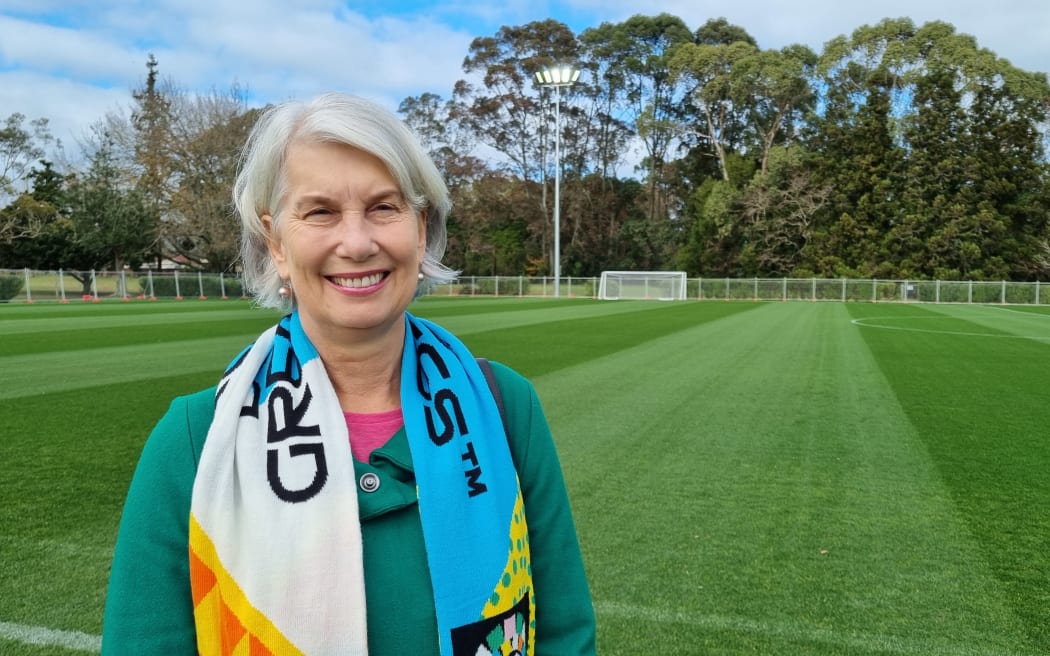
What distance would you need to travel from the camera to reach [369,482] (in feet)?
4.46

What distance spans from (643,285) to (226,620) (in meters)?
39.4

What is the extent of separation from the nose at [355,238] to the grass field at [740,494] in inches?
84.8

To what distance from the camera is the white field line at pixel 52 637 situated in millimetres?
2801

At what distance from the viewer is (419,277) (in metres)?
1.66

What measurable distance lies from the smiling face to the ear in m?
0.04

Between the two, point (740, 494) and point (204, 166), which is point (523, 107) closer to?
point (204, 166)

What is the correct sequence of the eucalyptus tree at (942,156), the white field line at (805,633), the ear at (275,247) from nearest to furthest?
1. the ear at (275,247)
2. the white field line at (805,633)
3. the eucalyptus tree at (942,156)

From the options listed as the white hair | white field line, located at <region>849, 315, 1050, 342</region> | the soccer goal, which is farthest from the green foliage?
the white hair

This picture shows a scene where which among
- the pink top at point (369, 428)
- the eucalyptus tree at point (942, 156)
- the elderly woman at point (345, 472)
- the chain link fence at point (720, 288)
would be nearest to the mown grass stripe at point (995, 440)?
the elderly woman at point (345, 472)

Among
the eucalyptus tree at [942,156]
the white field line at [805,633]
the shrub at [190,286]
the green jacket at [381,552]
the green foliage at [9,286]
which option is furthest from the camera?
the eucalyptus tree at [942,156]

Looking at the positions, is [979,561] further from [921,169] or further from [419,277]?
[921,169]

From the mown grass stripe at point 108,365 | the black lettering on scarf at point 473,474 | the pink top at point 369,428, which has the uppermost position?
the pink top at point 369,428

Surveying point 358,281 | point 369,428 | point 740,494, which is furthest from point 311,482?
point 740,494

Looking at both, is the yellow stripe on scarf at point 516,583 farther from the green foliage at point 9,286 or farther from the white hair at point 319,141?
the green foliage at point 9,286
